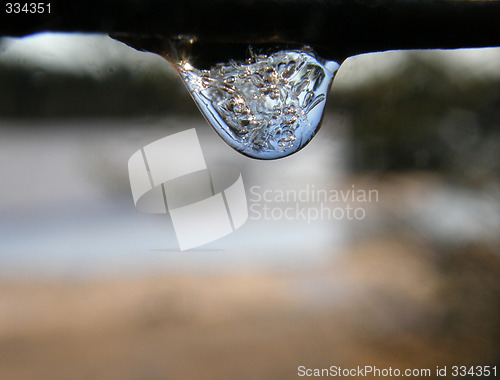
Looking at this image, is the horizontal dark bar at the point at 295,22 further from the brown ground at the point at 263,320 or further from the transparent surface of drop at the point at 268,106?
the brown ground at the point at 263,320

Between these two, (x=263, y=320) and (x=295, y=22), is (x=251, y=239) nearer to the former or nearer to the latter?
(x=263, y=320)

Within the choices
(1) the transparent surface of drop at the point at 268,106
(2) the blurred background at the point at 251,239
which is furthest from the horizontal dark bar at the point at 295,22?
(2) the blurred background at the point at 251,239

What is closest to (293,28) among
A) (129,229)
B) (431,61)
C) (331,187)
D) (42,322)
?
(331,187)

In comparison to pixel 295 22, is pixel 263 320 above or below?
below

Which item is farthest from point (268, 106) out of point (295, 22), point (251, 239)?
point (251, 239)

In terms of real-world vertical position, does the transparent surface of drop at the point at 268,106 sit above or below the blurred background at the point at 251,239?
above

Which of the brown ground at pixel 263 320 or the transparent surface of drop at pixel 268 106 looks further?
the brown ground at pixel 263 320
